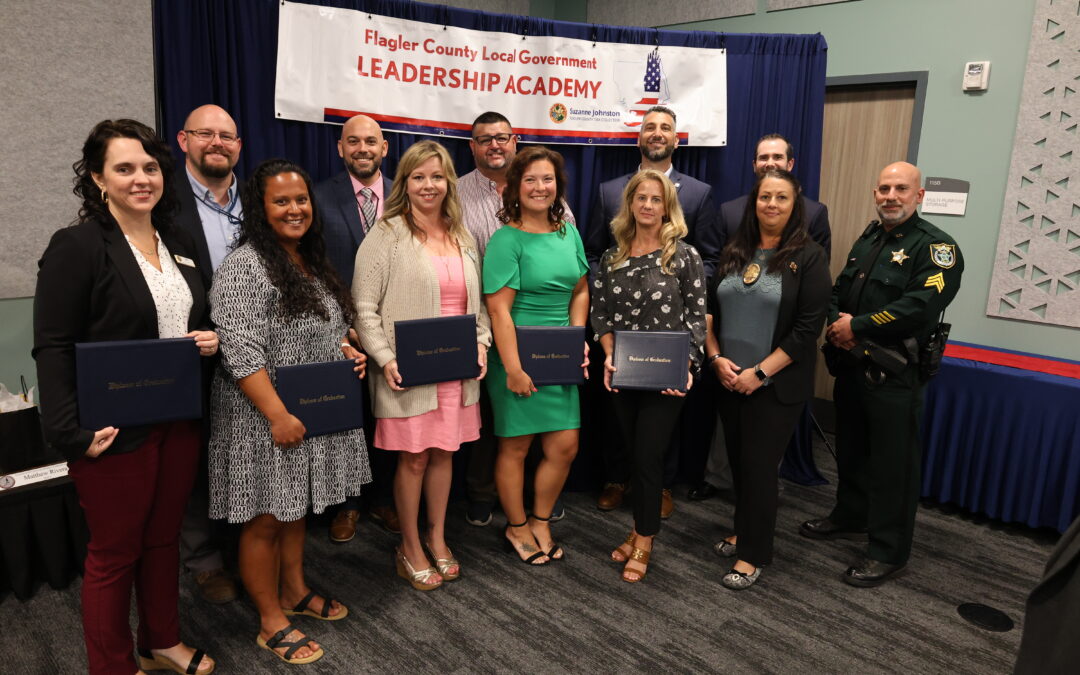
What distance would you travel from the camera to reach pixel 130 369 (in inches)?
70.5

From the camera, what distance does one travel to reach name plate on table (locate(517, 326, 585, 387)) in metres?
2.64

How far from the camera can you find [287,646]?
7.43 ft

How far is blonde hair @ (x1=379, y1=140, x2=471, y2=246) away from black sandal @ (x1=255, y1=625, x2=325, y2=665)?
142 cm

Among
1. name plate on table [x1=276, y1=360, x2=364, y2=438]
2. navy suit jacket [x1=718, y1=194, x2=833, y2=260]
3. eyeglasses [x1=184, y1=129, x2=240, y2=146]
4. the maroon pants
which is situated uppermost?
eyeglasses [x1=184, y1=129, x2=240, y2=146]

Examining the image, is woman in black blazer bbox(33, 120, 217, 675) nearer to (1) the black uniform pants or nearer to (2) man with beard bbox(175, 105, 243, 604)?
(2) man with beard bbox(175, 105, 243, 604)

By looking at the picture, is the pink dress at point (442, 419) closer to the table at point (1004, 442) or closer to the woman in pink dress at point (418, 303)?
the woman in pink dress at point (418, 303)

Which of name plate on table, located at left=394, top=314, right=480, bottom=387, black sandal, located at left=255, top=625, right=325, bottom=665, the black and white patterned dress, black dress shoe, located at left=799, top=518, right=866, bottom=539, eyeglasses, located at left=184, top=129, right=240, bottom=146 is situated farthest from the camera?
black dress shoe, located at left=799, top=518, right=866, bottom=539

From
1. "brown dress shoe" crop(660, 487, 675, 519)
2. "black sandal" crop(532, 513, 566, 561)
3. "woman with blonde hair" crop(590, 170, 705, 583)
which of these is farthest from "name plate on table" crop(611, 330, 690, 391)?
"brown dress shoe" crop(660, 487, 675, 519)

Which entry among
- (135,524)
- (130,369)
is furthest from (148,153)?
(135,524)

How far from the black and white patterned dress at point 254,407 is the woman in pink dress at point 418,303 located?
10.0 inches

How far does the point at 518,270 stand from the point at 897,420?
1.61 meters

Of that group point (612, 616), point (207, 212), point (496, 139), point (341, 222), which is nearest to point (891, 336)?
point (612, 616)

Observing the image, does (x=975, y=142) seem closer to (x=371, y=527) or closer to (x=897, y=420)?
(x=897, y=420)

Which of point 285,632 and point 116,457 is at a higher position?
point 116,457
